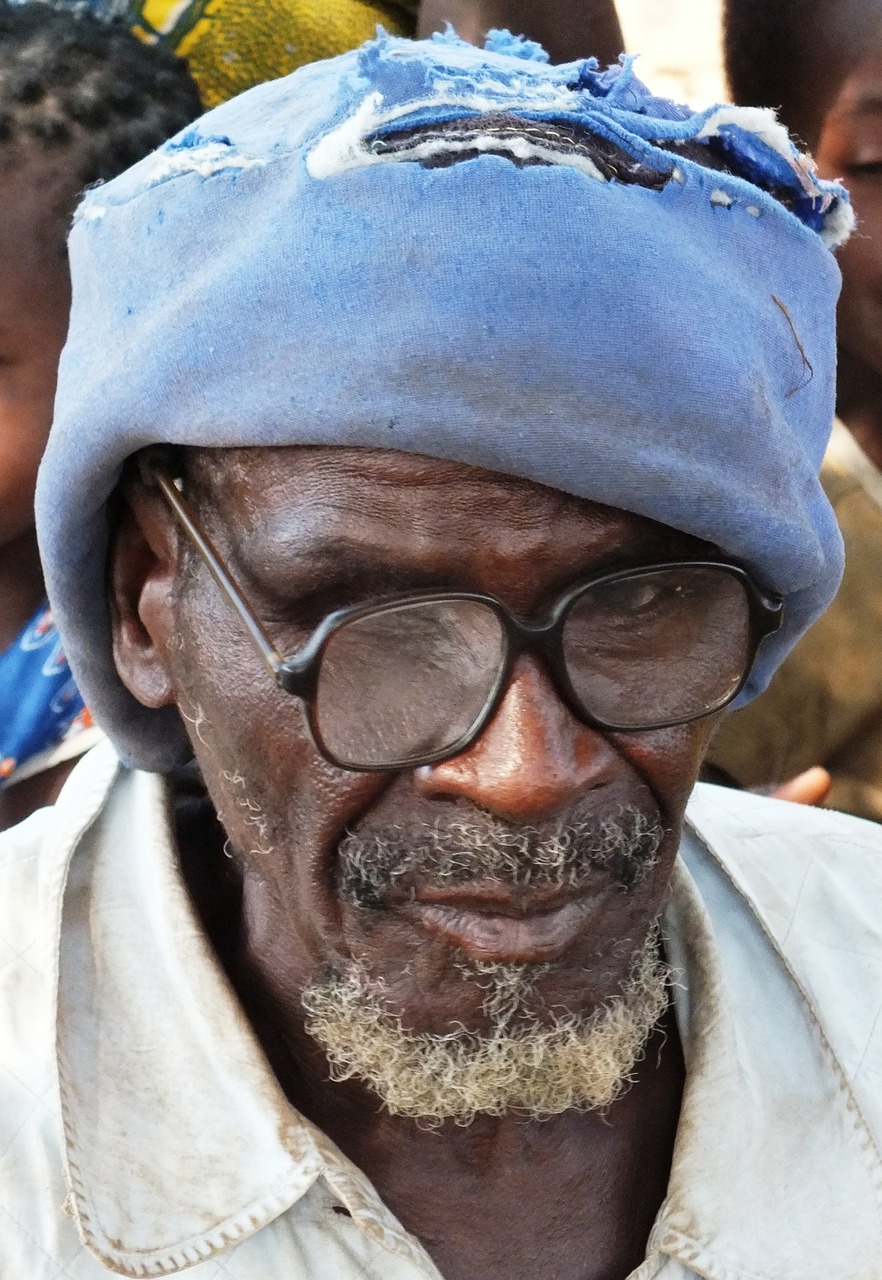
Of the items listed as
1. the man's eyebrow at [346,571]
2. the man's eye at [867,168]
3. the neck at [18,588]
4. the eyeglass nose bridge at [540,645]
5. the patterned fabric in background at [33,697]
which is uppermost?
the man's eyebrow at [346,571]

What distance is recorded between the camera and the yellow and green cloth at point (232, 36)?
244cm

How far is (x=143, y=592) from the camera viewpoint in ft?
5.09

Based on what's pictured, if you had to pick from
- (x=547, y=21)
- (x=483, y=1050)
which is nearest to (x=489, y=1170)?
(x=483, y=1050)

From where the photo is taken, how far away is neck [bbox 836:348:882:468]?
9.50ft

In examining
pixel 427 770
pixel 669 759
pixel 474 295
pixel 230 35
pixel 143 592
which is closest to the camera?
pixel 474 295

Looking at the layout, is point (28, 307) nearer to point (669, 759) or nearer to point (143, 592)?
point (143, 592)

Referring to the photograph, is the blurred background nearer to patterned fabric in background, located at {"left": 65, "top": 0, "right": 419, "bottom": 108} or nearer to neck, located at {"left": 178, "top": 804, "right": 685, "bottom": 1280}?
patterned fabric in background, located at {"left": 65, "top": 0, "right": 419, "bottom": 108}

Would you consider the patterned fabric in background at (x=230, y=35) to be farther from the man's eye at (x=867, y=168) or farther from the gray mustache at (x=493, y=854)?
the gray mustache at (x=493, y=854)

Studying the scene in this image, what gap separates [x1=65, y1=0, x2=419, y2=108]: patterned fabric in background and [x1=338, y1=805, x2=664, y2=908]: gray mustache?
1.70 meters

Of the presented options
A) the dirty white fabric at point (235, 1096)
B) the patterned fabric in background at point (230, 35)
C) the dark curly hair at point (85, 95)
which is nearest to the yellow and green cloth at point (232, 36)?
the patterned fabric in background at point (230, 35)

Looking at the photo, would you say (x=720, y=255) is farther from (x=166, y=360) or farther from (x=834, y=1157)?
(x=834, y=1157)

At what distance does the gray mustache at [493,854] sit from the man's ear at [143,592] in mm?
357

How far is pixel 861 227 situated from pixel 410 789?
1.90 m

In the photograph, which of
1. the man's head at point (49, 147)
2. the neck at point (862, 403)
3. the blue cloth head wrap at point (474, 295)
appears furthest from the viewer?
the neck at point (862, 403)
